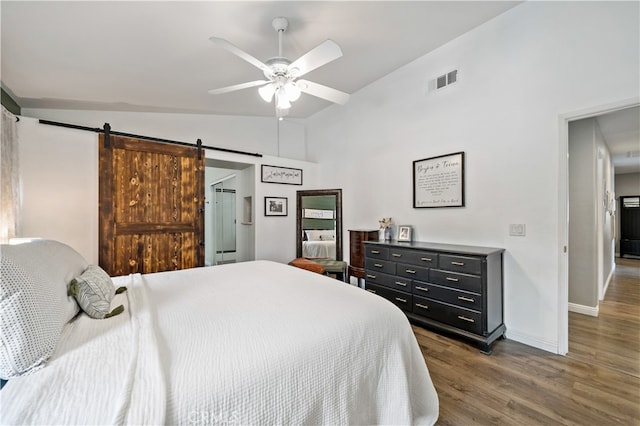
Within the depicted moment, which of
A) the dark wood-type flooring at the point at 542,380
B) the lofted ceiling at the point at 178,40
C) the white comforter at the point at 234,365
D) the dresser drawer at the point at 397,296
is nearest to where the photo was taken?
the white comforter at the point at 234,365

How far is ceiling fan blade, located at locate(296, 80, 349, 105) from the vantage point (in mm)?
2273

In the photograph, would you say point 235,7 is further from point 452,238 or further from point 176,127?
point 452,238

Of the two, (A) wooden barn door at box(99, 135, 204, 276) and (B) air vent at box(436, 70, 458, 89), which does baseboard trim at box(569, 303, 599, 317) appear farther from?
(A) wooden barn door at box(99, 135, 204, 276)

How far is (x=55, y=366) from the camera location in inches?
33.2

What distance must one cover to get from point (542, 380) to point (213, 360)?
2380 millimetres

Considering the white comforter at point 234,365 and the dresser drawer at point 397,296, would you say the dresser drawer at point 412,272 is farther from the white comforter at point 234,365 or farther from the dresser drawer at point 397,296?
the white comforter at point 234,365

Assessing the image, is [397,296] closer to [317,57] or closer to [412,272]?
[412,272]

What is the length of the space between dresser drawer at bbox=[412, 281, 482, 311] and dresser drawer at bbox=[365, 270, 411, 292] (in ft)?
0.33

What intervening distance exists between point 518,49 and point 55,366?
384 cm

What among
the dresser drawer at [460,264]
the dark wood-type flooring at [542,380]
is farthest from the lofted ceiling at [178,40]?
the dark wood-type flooring at [542,380]

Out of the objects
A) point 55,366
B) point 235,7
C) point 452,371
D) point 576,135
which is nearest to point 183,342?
point 55,366

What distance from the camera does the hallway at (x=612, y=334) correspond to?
2203 mm

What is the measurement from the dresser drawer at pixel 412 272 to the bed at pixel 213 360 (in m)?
1.43

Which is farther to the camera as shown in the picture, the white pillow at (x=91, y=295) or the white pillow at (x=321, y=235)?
the white pillow at (x=321, y=235)
